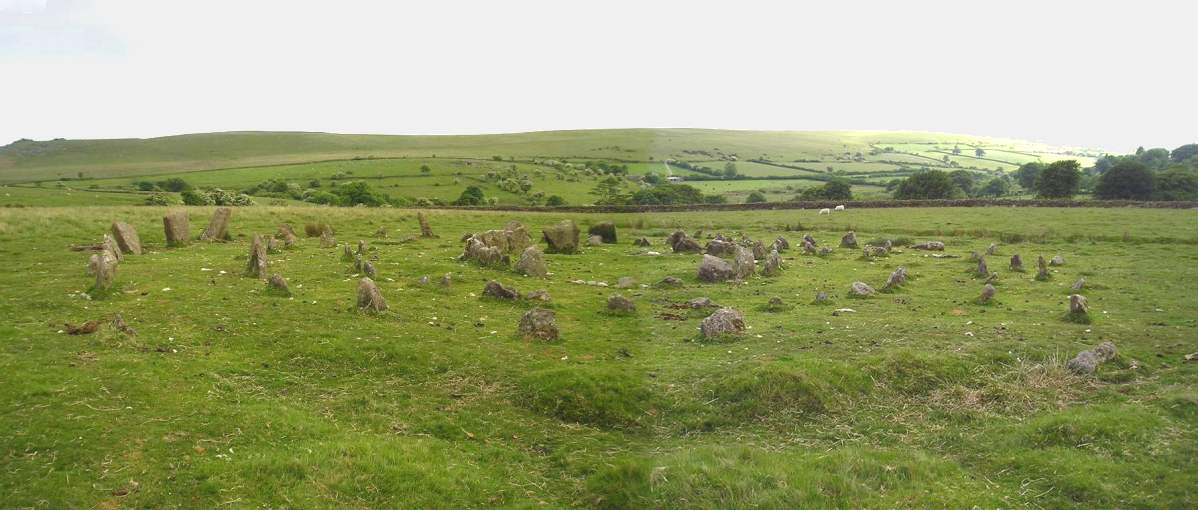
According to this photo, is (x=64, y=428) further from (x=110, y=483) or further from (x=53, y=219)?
(x=53, y=219)

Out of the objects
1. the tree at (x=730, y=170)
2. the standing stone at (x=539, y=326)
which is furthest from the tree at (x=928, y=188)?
the standing stone at (x=539, y=326)

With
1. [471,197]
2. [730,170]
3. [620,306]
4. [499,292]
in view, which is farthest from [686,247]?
[730,170]

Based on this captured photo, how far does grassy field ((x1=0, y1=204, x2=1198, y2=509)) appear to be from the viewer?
8.52m

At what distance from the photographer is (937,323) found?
1698 cm

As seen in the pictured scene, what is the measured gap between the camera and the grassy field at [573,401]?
852 cm

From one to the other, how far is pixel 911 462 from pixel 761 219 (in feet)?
161

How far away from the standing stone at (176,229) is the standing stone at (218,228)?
1.54 m

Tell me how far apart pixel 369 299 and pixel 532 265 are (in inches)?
323

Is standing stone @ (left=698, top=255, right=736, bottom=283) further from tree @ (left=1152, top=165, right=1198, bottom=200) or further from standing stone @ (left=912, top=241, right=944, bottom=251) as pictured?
tree @ (left=1152, top=165, right=1198, bottom=200)

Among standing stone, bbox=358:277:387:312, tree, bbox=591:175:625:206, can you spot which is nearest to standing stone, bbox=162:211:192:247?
standing stone, bbox=358:277:387:312

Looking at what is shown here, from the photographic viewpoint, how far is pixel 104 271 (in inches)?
663

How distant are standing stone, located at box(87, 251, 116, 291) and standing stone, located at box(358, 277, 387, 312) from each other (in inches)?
247

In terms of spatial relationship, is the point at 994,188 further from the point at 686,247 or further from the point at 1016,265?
the point at 686,247

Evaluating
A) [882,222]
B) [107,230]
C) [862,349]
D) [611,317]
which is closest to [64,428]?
[611,317]
